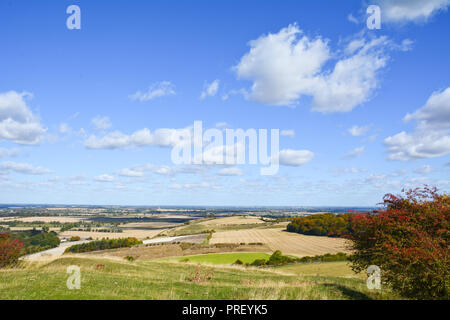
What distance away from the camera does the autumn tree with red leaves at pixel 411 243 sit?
12.9 metres

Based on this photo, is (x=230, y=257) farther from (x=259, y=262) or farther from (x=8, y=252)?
(x=8, y=252)

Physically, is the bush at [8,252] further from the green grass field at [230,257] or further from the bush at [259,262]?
the bush at [259,262]

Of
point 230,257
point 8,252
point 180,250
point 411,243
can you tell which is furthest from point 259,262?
point 411,243

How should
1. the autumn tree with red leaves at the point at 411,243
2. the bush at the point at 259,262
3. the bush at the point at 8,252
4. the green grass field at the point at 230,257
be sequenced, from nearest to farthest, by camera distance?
1. the autumn tree with red leaves at the point at 411,243
2. the bush at the point at 8,252
3. the bush at the point at 259,262
4. the green grass field at the point at 230,257

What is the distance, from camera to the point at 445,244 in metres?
13.6

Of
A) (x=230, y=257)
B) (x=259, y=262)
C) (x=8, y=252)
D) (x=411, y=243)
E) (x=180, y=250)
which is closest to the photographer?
(x=411, y=243)

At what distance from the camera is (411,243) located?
1402 centimetres

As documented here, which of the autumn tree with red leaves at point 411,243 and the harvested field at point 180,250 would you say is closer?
the autumn tree with red leaves at point 411,243

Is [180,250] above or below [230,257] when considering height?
below

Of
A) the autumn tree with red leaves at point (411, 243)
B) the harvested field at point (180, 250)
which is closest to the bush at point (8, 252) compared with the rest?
the autumn tree with red leaves at point (411, 243)

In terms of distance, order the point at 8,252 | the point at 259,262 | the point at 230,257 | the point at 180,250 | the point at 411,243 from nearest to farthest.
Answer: the point at 411,243 < the point at 8,252 < the point at 259,262 < the point at 230,257 < the point at 180,250

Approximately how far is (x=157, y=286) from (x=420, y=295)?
13.7 m
